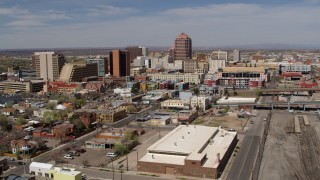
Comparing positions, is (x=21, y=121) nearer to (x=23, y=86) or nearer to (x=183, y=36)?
(x=23, y=86)

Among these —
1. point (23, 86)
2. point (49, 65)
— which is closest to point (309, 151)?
point (23, 86)

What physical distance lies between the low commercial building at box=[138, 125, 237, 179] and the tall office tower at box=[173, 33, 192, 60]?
65.5m

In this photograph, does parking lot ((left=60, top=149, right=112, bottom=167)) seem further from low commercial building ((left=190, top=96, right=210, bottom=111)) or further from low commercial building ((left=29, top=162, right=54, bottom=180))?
low commercial building ((left=190, top=96, right=210, bottom=111))

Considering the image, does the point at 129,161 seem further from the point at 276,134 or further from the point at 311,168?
the point at 276,134

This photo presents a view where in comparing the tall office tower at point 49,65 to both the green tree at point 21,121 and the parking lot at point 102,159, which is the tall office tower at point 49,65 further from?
the parking lot at point 102,159

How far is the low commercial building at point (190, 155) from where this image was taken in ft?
64.1

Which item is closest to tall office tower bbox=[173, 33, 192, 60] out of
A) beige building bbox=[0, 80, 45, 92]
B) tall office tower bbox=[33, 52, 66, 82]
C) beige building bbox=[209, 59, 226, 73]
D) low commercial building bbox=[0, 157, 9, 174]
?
beige building bbox=[209, 59, 226, 73]

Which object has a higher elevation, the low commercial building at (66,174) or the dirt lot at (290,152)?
the low commercial building at (66,174)

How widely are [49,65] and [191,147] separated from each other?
49.9m

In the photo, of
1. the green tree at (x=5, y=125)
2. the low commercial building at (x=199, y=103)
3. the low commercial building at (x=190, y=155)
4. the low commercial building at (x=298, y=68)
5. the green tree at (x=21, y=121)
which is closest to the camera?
the low commercial building at (x=190, y=155)

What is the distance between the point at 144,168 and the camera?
66.8ft

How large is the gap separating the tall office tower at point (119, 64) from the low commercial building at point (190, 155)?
4629cm

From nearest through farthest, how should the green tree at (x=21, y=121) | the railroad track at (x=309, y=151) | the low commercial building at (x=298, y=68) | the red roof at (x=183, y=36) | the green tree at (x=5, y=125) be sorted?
1. the railroad track at (x=309, y=151)
2. the green tree at (x=5, y=125)
3. the green tree at (x=21, y=121)
4. the low commercial building at (x=298, y=68)
5. the red roof at (x=183, y=36)

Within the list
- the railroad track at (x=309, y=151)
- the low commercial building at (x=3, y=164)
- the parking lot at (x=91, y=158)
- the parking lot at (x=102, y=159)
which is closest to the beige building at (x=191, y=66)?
the railroad track at (x=309, y=151)
